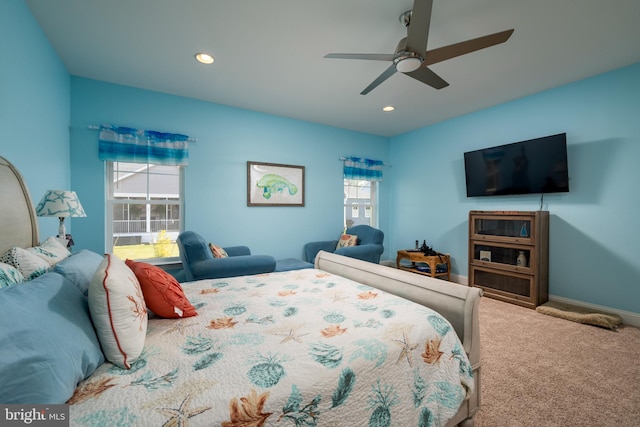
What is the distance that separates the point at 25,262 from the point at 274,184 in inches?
124

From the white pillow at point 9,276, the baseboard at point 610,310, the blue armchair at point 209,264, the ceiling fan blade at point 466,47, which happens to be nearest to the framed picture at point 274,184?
the blue armchair at point 209,264

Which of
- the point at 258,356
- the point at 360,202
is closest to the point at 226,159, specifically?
the point at 360,202

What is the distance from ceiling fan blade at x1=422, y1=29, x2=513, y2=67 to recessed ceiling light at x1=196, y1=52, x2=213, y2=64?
2012mm

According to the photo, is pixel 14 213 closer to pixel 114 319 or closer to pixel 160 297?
pixel 160 297

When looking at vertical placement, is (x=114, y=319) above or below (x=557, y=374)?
above

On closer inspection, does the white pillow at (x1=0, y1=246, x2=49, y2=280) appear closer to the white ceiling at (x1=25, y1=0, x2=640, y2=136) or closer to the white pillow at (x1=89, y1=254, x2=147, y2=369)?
the white pillow at (x1=89, y1=254, x2=147, y2=369)

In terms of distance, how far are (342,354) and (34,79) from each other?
303 centimetres

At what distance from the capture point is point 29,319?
750mm

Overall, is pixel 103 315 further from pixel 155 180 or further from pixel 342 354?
pixel 155 180

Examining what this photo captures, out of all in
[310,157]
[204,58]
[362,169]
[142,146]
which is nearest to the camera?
[204,58]

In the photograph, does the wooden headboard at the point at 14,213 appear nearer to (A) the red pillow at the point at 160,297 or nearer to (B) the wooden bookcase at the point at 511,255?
(A) the red pillow at the point at 160,297

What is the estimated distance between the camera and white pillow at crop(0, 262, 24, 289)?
3.23ft

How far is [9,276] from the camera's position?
103 cm

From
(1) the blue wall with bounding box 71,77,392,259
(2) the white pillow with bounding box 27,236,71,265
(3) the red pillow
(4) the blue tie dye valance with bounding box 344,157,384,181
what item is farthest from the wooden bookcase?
(2) the white pillow with bounding box 27,236,71,265
